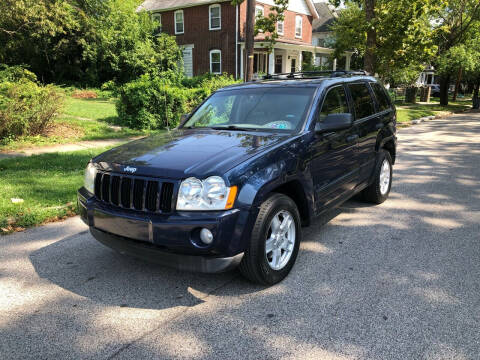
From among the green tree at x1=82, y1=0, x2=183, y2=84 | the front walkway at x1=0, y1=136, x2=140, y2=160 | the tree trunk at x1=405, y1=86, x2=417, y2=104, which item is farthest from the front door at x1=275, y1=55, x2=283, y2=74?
the front walkway at x1=0, y1=136, x2=140, y2=160

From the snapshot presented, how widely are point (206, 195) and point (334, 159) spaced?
6.12 ft

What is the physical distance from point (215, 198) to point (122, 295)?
1215mm

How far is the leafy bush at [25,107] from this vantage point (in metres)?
9.33

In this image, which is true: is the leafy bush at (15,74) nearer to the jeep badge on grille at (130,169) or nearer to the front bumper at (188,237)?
the jeep badge on grille at (130,169)

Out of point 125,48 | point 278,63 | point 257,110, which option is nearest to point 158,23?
point 125,48

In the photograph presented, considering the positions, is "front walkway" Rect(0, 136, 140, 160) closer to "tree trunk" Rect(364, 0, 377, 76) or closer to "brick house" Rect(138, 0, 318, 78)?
"tree trunk" Rect(364, 0, 377, 76)

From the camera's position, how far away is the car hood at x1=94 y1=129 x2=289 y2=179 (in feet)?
10.5

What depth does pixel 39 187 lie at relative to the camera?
6.22 metres

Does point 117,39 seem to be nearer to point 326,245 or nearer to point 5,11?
point 5,11

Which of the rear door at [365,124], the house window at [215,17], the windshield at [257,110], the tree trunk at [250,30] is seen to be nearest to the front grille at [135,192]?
the windshield at [257,110]

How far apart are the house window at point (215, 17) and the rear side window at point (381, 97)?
83.4ft

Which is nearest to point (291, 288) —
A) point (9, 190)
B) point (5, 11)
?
point (9, 190)

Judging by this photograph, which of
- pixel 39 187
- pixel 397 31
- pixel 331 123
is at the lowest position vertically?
pixel 39 187

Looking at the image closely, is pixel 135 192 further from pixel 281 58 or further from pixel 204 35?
pixel 281 58
